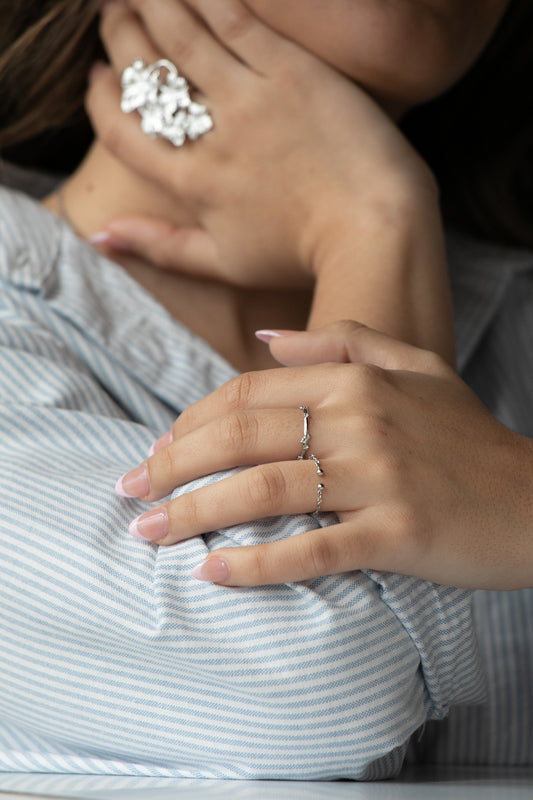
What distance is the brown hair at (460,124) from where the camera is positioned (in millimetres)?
1096

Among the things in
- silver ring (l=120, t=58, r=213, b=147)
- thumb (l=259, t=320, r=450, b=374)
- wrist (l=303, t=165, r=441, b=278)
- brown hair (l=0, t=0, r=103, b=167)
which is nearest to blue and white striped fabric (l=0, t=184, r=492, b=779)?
thumb (l=259, t=320, r=450, b=374)

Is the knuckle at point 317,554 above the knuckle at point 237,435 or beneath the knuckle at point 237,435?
beneath

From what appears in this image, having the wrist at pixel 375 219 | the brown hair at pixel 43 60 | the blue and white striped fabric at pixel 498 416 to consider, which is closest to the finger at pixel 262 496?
the wrist at pixel 375 219

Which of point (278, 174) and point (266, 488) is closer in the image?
point (266, 488)

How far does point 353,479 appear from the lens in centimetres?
57

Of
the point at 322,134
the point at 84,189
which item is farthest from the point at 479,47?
the point at 84,189

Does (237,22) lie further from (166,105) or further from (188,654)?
(188,654)

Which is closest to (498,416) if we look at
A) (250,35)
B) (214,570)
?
(250,35)

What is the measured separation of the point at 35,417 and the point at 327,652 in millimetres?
345

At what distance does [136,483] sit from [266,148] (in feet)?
1.74

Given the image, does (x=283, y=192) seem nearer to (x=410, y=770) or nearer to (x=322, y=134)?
(x=322, y=134)

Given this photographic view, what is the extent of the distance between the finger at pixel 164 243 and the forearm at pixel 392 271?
0.17 metres

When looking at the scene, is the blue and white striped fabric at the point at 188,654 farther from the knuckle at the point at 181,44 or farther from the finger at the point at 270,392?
the knuckle at the point at 181,44

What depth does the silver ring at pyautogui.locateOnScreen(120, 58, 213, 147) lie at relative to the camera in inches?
38.2
